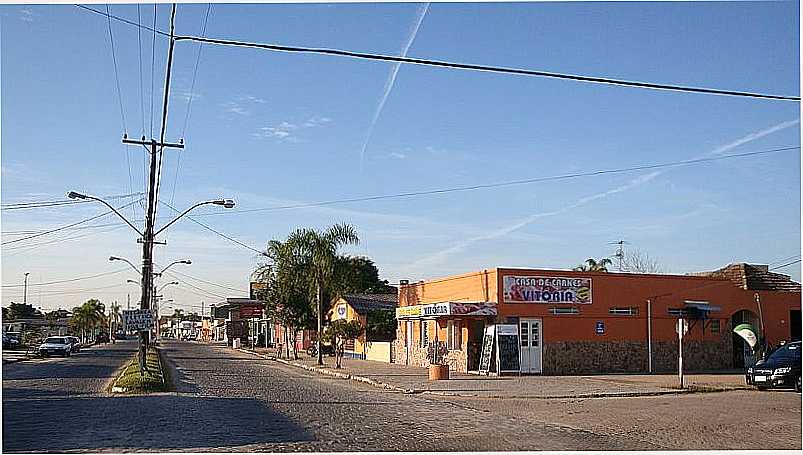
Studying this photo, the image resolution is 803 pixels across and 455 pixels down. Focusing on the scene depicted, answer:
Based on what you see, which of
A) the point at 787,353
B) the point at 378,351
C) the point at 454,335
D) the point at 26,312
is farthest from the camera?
the point at 26,312

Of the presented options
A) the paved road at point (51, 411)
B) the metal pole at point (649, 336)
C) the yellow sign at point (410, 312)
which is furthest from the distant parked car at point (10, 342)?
the metal pole at point (649, 336)

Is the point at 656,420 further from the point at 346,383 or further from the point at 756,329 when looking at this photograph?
the point at 756,329

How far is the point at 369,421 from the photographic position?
57.5 feet

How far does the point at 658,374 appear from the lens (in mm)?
34438

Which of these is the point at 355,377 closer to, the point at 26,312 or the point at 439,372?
the point at 439,372

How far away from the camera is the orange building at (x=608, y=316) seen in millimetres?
34594

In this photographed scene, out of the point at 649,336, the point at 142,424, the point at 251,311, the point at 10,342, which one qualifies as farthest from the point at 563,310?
the point at 251,311

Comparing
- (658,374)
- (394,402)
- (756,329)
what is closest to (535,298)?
(658,374)

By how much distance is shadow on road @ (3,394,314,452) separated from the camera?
14102mm

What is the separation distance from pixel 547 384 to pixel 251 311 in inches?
2729

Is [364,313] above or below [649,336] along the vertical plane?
above

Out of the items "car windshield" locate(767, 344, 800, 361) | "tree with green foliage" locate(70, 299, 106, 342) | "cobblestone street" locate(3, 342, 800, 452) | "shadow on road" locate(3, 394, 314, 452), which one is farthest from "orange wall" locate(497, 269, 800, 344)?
"tree with green foliage" locate(70, 299, 106, 342)

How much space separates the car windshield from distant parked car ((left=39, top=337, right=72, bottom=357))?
46.5 metres

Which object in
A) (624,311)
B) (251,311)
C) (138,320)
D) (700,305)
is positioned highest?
(251,311)
